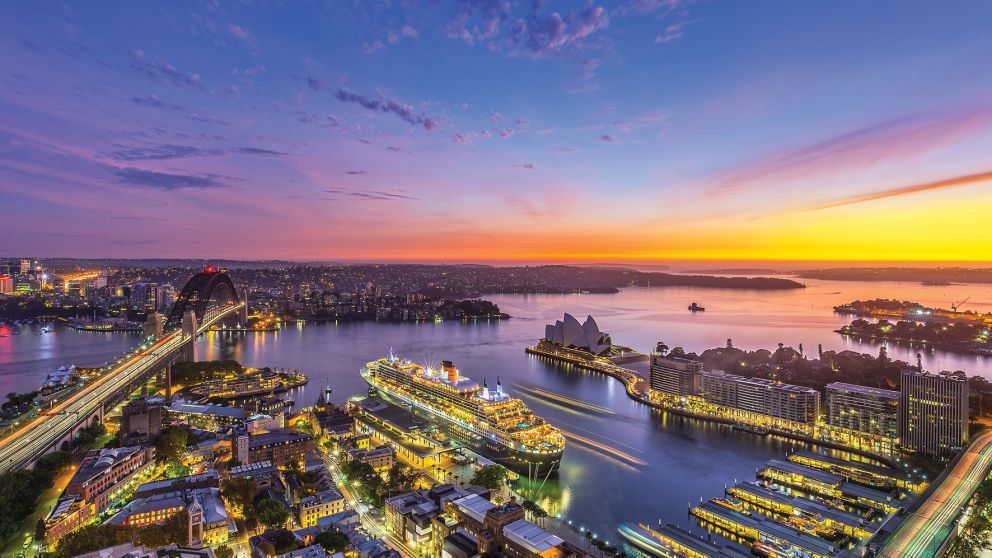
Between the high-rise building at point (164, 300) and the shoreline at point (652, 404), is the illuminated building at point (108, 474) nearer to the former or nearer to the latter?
the shoreline at point (652, 404)

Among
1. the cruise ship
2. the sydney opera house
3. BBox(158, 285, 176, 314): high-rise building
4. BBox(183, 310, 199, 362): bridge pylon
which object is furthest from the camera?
BBox(158, 285, 176, 314): high-rise building

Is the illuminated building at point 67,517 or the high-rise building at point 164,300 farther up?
the high-rise building at point 164,300

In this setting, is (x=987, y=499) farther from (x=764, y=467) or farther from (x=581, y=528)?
(x=581, y=528)

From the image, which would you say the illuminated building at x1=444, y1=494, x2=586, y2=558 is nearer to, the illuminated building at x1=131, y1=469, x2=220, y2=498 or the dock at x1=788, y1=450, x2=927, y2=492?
the illuminated building at x1=131, y1=469, x2=220, y2=498

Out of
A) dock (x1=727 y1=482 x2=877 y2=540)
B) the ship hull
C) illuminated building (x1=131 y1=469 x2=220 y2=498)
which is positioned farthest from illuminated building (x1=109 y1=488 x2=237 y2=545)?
dock (x1=727 y1=482 x2=877 y2=540)

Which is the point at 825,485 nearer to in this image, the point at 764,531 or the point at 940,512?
the point at 940,512

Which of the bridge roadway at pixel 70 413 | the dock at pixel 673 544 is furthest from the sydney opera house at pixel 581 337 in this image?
the bridge roadway at pixel 70 413
